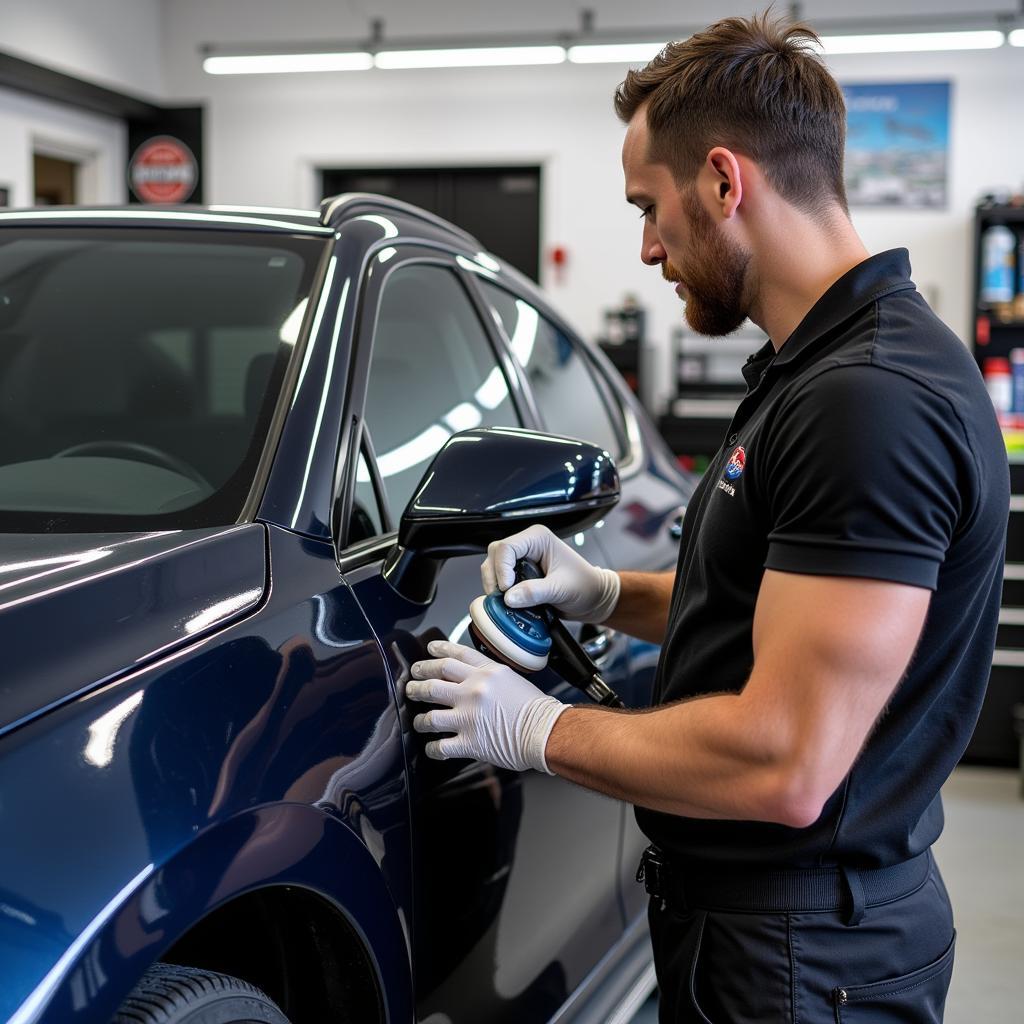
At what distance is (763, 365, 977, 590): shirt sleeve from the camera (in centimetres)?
100

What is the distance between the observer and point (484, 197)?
9.04 meters

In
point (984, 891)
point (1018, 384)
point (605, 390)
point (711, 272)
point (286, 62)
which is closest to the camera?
point (711, 272)

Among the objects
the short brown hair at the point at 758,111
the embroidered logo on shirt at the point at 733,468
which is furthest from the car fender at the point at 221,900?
the short brown hair at the point at 758,111

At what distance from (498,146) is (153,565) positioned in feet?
26.6

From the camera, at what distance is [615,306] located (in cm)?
863

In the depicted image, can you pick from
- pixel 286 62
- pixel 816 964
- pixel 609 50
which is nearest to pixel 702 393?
pixel 609 50

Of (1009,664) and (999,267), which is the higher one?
(999,267)

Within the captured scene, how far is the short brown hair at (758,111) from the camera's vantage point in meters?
1.21

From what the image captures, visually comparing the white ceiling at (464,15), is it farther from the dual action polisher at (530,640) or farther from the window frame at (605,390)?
the dual action polisher at (530,640)

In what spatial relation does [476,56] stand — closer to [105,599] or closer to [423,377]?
[423,377]

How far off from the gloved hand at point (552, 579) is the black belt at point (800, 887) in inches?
13.5

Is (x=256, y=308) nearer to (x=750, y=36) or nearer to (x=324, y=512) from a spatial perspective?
(x=324, y=512)

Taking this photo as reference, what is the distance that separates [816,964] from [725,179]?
75 centimetres

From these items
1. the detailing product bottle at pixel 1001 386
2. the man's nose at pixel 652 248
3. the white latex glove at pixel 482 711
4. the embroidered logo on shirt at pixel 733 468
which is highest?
the man's nose at pixel 652 248
